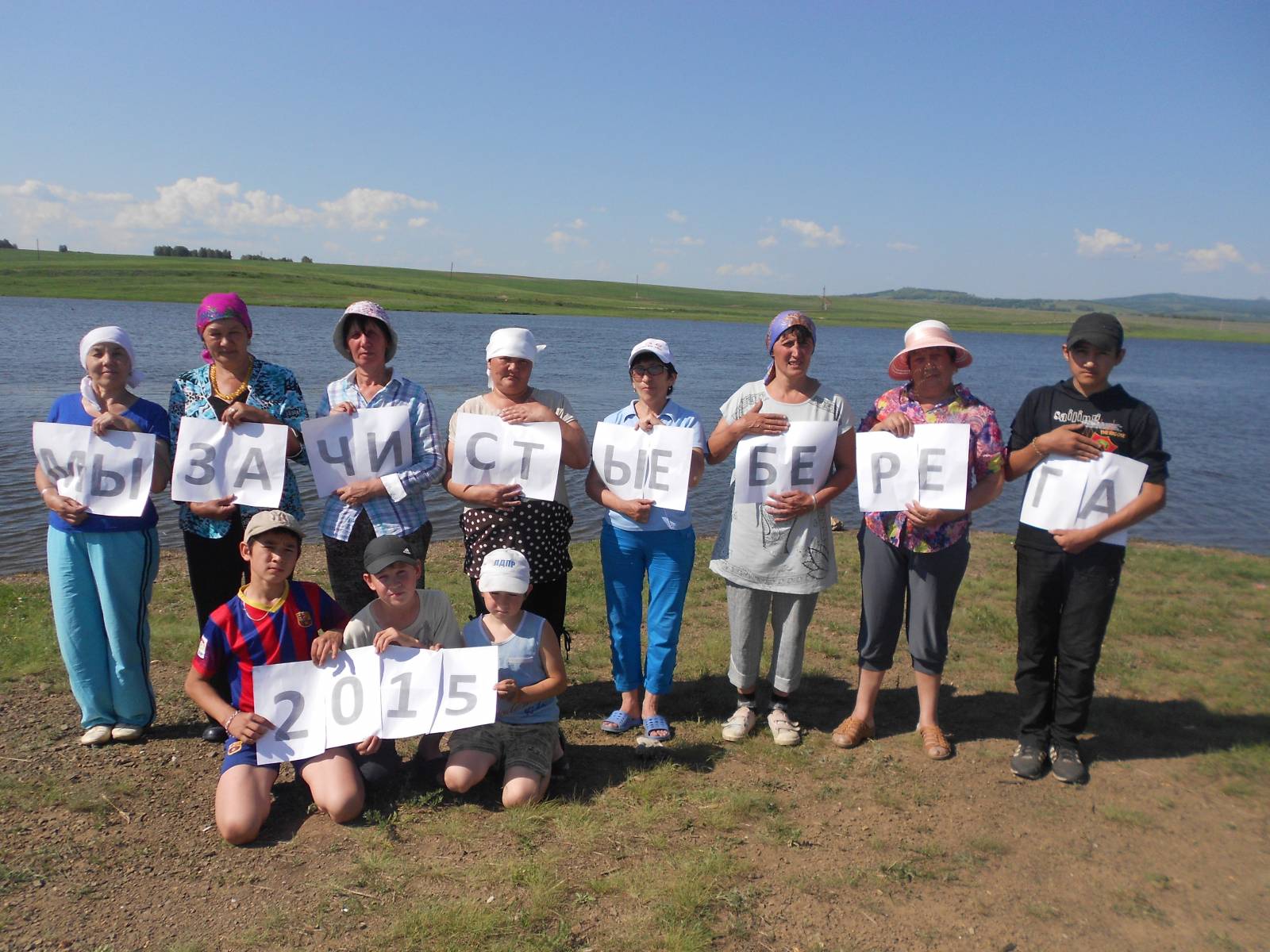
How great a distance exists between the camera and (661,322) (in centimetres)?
9400

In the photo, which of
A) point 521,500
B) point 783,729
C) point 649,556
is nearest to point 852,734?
point 783,729

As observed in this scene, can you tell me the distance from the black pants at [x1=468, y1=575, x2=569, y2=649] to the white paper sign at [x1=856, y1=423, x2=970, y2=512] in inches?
80.8

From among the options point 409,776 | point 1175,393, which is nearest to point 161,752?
point 409,776

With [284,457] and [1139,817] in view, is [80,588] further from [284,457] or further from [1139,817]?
[1139,817]

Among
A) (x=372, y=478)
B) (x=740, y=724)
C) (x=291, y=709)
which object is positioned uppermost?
(x=372, y=478)

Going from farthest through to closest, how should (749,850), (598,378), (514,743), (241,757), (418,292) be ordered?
(418,292) → (598,378) → (514,743) → (241,757) → (749,850)

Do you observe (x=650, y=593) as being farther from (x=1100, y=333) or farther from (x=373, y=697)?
(x=1100, y=333)

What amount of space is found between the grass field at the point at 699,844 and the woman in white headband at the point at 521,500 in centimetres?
100

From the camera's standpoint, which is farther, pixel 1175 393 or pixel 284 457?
pixel 1175 393

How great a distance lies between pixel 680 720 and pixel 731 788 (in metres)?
1.09

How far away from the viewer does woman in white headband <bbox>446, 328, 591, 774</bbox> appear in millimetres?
5371

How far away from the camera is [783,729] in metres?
5.82

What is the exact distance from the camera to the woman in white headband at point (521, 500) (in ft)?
17.6

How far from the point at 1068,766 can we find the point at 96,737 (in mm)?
6331
